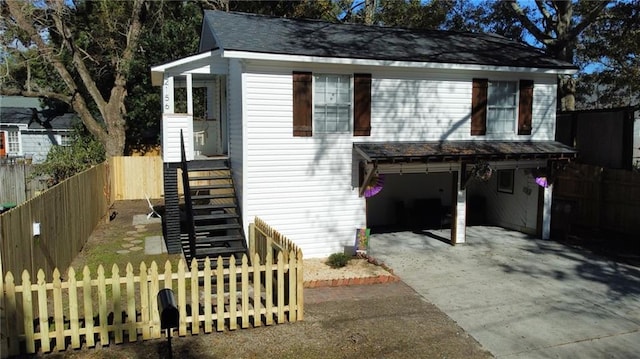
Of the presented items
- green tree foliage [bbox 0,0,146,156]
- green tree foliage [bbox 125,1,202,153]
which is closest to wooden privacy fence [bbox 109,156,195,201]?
green tree foliage [bbox 0,0,146,156]

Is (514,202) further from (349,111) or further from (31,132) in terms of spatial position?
(31,132)

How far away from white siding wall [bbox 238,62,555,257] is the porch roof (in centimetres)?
32

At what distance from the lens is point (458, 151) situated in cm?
1152

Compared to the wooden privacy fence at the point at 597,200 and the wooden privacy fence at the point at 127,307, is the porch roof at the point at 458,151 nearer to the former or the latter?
the wooden privacy fence at the point at 597,200

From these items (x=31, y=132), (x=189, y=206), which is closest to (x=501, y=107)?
(x=189, y=206)

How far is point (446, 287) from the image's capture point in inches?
356

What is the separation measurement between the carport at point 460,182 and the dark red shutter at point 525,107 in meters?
0.48

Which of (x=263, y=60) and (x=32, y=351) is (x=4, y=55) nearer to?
(x=263, y=60)

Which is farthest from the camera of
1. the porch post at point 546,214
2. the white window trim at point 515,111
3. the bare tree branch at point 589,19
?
the bare tree branch at point 589,19

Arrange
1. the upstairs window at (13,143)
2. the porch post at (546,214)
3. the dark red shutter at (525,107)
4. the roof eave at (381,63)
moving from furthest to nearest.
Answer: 1. the upstairs window at (13,143)
2. the porch post at (546,214)
3. the dark red shutter at (525,107)
4. the roof eave at (381,63)

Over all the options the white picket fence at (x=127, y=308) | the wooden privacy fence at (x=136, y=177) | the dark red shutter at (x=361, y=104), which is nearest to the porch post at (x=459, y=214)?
the dark red shutter at (x=361, y=104)

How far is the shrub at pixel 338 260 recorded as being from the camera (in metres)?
10.4

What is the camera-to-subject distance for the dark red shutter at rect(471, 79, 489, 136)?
12.5 m

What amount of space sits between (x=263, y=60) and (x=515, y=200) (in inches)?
347
